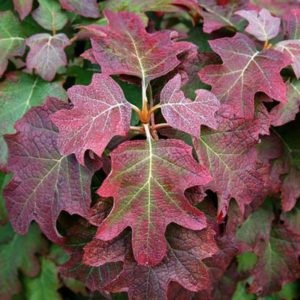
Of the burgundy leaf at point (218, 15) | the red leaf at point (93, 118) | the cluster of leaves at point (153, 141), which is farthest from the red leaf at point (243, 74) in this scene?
the red leaf at point (93, 118)

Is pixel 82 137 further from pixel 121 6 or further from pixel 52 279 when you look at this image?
pixel 52 279

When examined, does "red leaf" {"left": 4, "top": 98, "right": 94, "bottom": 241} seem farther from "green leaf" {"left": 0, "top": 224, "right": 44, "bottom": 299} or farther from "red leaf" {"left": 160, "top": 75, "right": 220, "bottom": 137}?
"green leaf" {"left": 0, "top": 224, "right": 44, "bottom": 299}

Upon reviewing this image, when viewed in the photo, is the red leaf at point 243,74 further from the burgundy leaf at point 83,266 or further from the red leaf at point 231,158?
the burgundy leaf at point 83,266

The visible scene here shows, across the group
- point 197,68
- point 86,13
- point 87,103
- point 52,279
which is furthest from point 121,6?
point 52,279

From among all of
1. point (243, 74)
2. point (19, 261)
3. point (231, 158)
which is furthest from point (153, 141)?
point (19, 261)

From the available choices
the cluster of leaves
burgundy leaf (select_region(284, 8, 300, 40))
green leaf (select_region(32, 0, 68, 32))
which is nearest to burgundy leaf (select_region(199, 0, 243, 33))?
the cluster of leaves

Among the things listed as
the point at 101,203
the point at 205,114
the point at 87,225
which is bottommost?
the point at 87,225

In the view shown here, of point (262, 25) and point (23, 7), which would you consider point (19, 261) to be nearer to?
point (23, 7)
